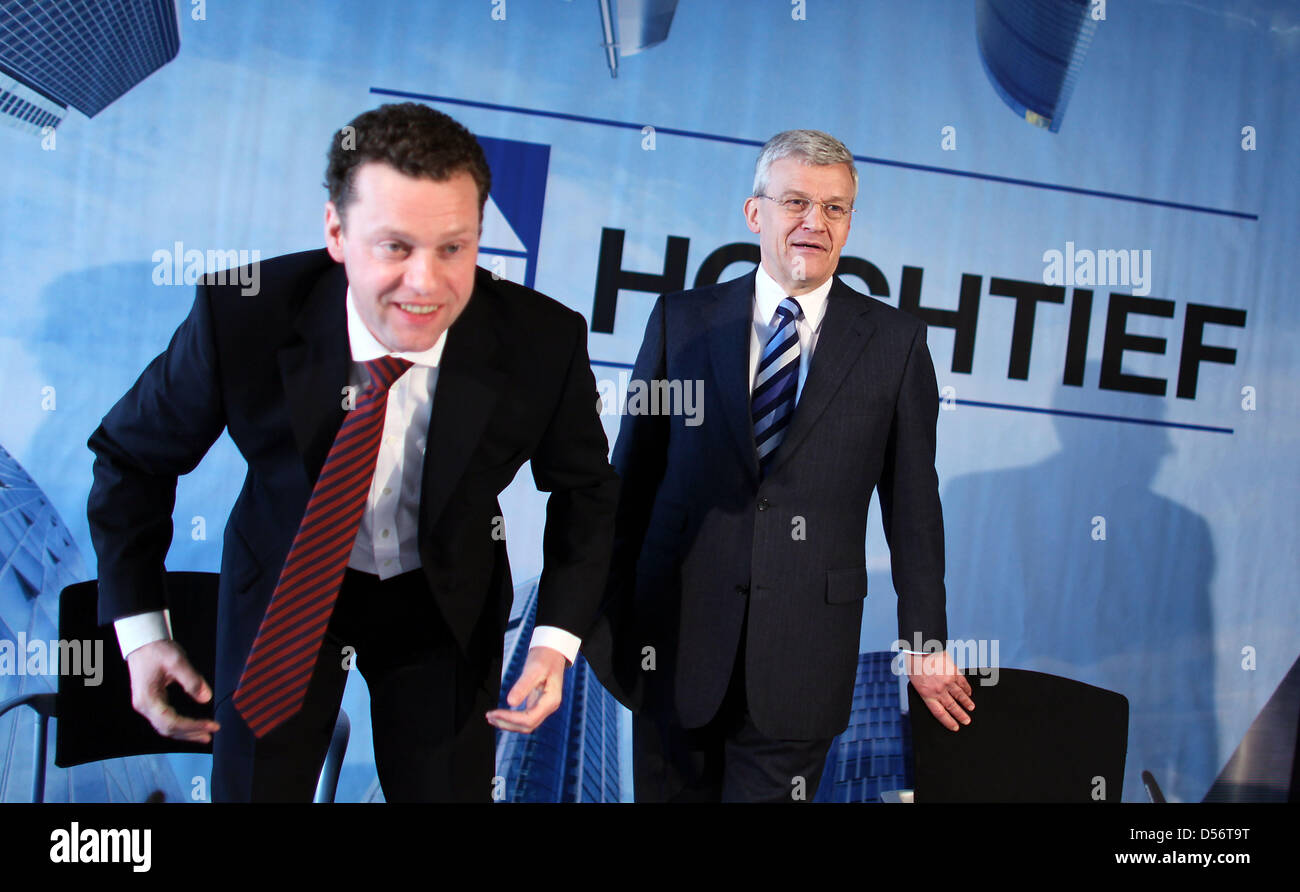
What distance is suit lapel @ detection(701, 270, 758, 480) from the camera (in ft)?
7.51

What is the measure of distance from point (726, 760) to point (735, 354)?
39.4 inches

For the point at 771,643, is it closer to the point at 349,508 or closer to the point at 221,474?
the point at 349,508

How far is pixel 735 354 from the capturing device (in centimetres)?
233

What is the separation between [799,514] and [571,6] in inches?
93.3

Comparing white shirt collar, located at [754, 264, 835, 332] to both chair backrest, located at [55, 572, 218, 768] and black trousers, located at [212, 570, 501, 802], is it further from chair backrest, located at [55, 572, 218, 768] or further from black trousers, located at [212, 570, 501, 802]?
chair backrest, located at [55, 572, 218, 768]

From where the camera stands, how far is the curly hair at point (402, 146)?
1.62 metres

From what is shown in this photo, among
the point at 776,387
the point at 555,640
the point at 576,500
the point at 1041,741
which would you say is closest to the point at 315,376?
the point at 576,500

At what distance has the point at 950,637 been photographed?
396 centimetres

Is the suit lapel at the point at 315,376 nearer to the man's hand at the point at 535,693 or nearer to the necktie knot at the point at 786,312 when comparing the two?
the man's hand at the point at 535,693

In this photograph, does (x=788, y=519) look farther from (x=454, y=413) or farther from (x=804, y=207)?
(x=454, y=413)

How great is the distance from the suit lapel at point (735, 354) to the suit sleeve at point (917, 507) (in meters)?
0.36
